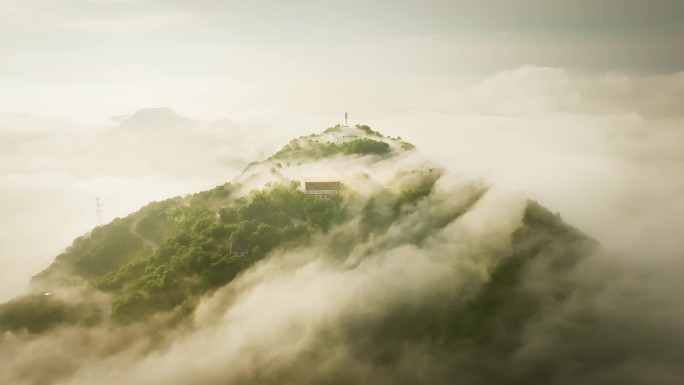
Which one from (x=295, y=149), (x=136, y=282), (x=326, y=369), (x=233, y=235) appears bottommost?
(x=326, y=369)

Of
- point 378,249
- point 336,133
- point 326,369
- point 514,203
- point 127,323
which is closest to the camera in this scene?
point 127,323

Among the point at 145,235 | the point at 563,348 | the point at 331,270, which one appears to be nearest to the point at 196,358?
the point at 331,270

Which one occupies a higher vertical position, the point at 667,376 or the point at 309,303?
the point at 309,303

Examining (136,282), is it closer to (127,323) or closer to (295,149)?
(127,323)

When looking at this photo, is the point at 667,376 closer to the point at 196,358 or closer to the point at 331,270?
the point at 331,270

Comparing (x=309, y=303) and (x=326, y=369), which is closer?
(x=326, y=369)

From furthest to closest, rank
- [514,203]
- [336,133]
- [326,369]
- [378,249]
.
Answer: [336,133] → [514,203] → [378,249] → [326,369]
